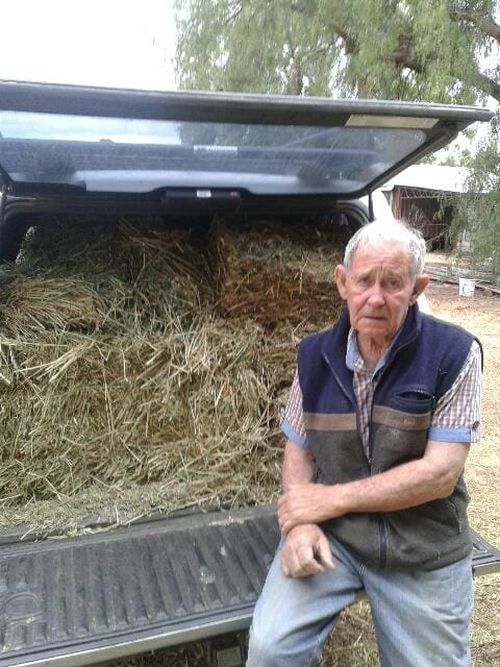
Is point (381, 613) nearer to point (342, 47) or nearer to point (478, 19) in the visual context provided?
point (478, 19)

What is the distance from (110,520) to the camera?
2.32 meters

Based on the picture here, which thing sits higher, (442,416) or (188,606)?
(442,416)

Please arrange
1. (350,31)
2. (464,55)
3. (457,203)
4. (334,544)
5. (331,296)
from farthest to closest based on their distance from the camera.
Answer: (457,203) < (350,31) < (464,55) < (331,296) < (334,544)

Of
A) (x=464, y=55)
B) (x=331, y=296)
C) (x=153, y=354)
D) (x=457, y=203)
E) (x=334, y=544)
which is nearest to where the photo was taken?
(x=334, y=544)

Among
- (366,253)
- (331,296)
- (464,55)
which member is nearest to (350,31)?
(464,55)

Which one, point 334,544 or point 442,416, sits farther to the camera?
point 334,544

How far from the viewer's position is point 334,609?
1.88 meters

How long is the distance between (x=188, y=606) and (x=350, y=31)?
9.66 meters

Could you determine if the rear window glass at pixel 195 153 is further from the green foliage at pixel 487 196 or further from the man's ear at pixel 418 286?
the green foliage at pixel 487 196

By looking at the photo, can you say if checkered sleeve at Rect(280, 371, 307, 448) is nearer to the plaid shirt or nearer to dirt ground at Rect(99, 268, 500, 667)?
the plaid shirt

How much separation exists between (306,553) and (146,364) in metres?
1.08

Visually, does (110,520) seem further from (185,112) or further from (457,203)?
(457,203)

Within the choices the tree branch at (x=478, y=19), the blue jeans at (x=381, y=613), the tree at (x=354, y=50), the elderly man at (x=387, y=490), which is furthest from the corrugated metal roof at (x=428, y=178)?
the blue jeans at (x=381, y=613)

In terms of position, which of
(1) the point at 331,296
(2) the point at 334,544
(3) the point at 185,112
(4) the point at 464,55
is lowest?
(2) the point at 334,544
